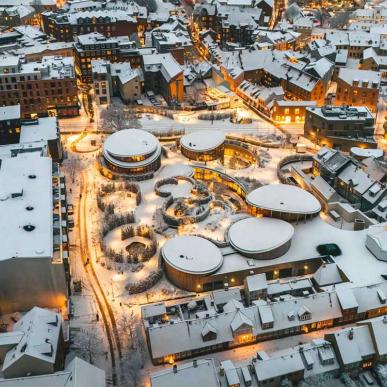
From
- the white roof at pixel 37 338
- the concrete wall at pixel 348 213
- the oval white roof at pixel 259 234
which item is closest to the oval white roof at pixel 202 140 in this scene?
the oval white roof at pixel 259 234

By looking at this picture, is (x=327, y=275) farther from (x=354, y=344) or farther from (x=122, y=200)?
(x=122, y=200)

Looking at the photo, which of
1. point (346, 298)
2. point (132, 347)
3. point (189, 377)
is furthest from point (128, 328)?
point (346, 298)

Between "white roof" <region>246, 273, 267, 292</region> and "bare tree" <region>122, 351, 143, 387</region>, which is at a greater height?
"white roof" <region>246, 273, 267, 292</region>

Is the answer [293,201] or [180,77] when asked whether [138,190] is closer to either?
[293,201]

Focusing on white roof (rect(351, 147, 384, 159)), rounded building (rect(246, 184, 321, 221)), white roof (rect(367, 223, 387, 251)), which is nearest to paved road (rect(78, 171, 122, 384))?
rounded building (rect(246, 184, 321, 221))

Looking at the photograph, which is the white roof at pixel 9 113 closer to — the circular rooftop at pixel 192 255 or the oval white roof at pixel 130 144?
the oval white roof at pixel 130 144

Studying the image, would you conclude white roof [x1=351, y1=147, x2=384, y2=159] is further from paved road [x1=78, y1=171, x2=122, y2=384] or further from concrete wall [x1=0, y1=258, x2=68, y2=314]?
concrete wall [x1=0, y1=258, x2=68, y2=314]

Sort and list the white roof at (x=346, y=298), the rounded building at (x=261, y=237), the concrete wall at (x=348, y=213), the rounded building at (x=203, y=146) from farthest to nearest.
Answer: the rounded building at (x=203, y=146)
the concrete wall at (x=348, y=213)
the rounded building at (x=261, y=237)
the white roof at (x=346, y=298)

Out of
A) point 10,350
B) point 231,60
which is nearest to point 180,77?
point 231,60
